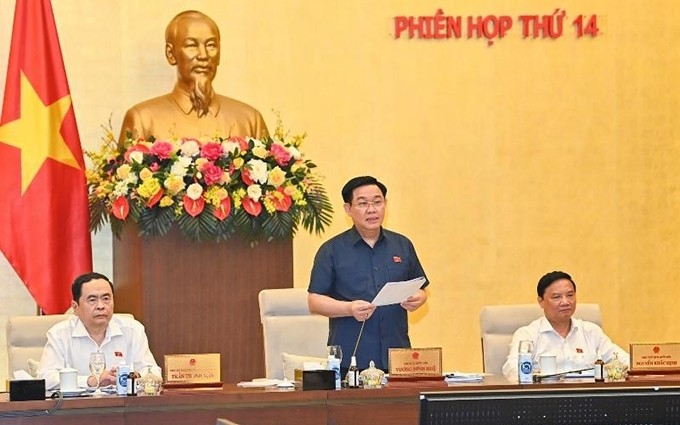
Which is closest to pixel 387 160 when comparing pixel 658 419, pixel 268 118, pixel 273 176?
pixel 268 118

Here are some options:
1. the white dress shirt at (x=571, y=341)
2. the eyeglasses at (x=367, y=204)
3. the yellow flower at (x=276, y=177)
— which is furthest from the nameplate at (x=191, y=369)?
the yellow flower at (x=276, y=177)

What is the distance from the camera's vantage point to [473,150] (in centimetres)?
841

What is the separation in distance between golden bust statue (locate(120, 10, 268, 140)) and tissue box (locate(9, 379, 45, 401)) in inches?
114

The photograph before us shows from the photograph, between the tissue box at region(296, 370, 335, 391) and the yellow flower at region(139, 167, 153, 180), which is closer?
the tissue box at region(296, 370, 335, 391)

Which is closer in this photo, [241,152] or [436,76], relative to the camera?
[241,152]

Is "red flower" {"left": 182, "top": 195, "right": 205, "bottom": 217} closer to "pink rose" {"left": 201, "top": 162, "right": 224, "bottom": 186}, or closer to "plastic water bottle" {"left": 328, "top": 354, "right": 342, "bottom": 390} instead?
"pink rose" {"left": 201, "top": 162, "right": 224, "bottom": 186}

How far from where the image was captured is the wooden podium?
21.2ft

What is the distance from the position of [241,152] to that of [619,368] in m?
2.18

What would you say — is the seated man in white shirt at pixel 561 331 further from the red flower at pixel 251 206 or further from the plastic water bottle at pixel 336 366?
the red flower at pixel 251 206

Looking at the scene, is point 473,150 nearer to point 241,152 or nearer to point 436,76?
point 436,76

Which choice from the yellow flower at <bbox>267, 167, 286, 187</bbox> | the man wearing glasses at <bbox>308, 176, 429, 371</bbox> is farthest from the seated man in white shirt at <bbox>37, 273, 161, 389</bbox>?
the yellow flower at <bbox>267, 167, 286, 187</bbox>

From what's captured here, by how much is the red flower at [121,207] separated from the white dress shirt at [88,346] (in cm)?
109

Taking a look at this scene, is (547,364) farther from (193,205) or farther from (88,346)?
(193,205)

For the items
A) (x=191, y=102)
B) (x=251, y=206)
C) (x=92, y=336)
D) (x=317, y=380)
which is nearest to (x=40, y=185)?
(x=191, y=102)
